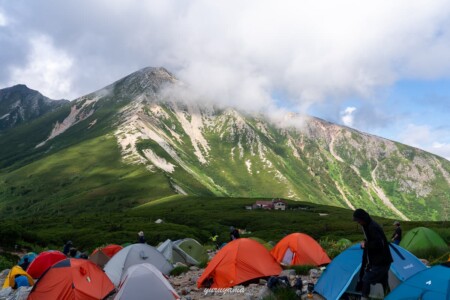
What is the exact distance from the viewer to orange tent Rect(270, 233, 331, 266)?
22.5 metres

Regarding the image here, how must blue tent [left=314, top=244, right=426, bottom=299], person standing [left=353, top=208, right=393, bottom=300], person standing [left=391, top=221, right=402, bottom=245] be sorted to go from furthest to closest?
1. person standing [left=391, top=221, right=402, bottom=245]
2. blue tent [left=314, top=244, right=426, bottom=299]
3. person standing [left=353, top=208, right=393, bottom=300]

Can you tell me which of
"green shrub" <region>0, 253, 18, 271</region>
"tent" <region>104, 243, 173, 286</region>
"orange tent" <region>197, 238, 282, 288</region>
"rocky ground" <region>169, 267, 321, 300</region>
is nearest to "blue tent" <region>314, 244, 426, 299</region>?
"rocky ground" <region>169, 267, 321, 300</region>

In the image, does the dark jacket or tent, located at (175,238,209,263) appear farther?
tent, located at (175,238,209,263)

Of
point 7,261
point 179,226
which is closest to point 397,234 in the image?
point 7,261

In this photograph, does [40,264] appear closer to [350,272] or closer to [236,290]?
[236,290]

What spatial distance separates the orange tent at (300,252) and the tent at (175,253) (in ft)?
27.4

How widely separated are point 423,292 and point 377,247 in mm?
1513

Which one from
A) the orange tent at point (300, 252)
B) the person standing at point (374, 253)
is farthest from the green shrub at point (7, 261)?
the person standing at point (374, 253)

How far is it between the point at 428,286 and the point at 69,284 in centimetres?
1337

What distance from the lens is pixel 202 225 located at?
3450 inches

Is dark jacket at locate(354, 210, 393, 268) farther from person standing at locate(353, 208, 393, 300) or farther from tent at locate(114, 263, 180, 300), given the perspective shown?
tent at locate(114, 263, 180, 300)

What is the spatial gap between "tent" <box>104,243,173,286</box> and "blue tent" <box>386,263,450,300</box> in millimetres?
14996

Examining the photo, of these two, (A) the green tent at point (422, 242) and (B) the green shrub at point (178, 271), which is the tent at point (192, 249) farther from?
(A) the green tent at point (422, 242)

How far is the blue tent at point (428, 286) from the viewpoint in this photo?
942cm
